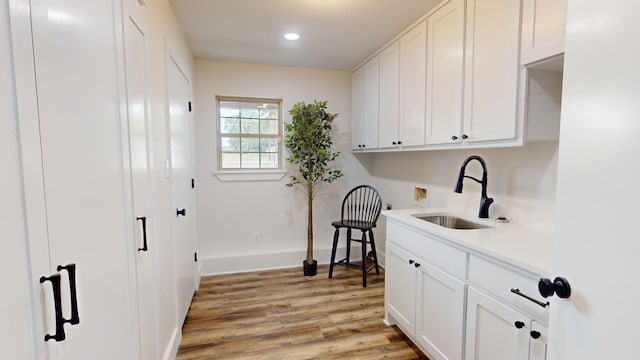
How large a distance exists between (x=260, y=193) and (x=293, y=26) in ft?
6.39

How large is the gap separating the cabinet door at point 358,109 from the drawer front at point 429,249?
146 cm

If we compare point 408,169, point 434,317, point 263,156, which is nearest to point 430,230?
point 434,317

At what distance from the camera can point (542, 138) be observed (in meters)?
1.68

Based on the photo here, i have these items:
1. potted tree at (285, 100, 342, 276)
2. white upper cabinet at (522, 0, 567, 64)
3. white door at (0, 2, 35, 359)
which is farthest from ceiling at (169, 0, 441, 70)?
white door at (0, 2, 35, 359)

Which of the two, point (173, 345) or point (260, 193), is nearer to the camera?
point (173, 345)

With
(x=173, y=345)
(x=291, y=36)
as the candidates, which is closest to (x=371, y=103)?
(x=291, y=36)

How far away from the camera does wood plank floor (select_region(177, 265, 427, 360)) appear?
7.18 ft

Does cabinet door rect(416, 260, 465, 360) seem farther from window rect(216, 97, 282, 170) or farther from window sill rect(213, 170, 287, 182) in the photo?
window rect(216, 97, 282, 170)

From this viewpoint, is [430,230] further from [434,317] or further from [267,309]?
[267,309]

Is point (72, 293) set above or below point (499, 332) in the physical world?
above

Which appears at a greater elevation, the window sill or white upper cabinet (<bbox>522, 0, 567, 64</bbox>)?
white upper cabinet (<bbox>522, 0, 567, 64</bbox>)

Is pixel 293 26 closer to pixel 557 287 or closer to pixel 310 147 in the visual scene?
pixel 310 147

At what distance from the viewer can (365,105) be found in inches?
138

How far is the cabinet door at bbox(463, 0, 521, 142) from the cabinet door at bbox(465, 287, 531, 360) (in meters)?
0.89
